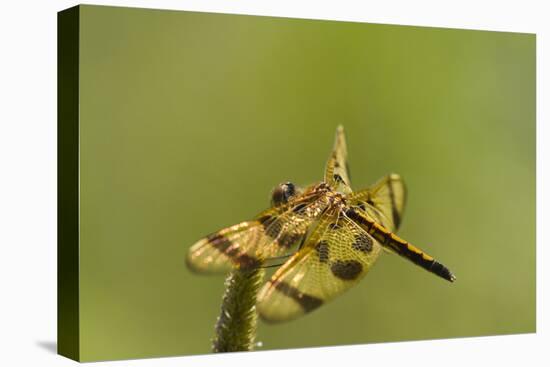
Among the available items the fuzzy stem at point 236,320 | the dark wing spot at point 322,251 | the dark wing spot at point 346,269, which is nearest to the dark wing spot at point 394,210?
the dark wing spot at point 346,269

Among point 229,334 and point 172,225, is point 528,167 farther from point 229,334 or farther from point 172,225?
point 229,334

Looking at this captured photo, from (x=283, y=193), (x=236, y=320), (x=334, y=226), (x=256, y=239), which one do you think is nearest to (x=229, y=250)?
(x=256, y=239)

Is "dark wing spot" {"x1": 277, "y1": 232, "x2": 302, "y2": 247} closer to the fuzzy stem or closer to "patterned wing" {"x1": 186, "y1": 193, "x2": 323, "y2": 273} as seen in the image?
"patterned wing" {"x1": 186, "y1": 193, "x2": 323, "y2": 273}

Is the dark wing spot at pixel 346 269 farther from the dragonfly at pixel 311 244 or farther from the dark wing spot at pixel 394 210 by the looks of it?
the dark wing spot at pixel 394 210

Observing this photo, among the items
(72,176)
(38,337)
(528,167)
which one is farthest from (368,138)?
(38,337)

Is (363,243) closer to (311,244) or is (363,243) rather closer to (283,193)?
(311,244)

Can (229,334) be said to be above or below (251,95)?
below

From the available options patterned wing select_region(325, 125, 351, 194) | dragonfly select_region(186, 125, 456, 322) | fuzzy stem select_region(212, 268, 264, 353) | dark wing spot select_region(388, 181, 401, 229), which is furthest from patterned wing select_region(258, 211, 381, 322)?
fuzzy stem select_region(212, 268, 264, 353)
